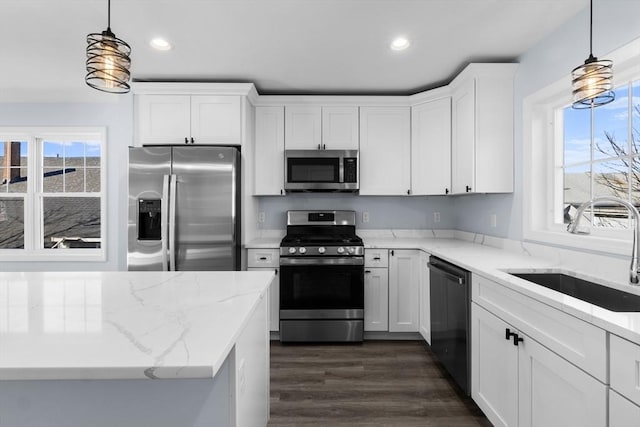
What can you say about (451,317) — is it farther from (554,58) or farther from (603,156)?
(554,58)

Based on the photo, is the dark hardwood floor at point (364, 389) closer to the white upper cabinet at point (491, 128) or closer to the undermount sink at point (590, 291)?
the undermount sink at point (590, 291)

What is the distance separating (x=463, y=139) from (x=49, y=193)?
4.31m

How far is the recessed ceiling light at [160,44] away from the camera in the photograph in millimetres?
2359

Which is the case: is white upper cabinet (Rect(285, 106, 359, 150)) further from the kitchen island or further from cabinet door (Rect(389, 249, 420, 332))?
the kitchen island

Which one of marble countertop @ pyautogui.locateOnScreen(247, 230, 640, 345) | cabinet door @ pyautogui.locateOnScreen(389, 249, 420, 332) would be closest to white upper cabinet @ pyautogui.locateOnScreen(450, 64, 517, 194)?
marble countertop @ pyautogui.locateOnScreen(247, 230, 640, 345)

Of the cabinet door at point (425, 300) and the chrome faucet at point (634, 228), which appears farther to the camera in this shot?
the cabinet door at point (425, 300)

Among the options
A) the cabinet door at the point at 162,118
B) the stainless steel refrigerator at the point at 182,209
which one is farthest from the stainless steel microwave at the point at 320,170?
the cabinet door at the point at 162,118

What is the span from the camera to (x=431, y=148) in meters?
3.22

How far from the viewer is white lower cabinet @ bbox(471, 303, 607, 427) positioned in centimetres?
115

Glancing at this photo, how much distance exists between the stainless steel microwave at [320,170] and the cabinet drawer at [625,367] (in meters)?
2.47

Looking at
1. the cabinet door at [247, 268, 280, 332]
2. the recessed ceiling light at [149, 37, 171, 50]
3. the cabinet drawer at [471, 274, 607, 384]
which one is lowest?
the cabinet door at [247, 268, 280, 332]

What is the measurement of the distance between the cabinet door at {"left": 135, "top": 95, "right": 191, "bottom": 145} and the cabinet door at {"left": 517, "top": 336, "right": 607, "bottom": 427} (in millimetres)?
3053

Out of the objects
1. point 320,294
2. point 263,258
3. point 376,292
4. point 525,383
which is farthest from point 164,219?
point 525,383

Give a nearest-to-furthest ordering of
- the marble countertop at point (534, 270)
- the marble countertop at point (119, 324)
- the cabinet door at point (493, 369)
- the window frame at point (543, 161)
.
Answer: the marble countertop at point (119, 324) → the marble countertop at point (534, 270) → the cabinet door at point (493, 369) → the window frame at point (543, 161)
